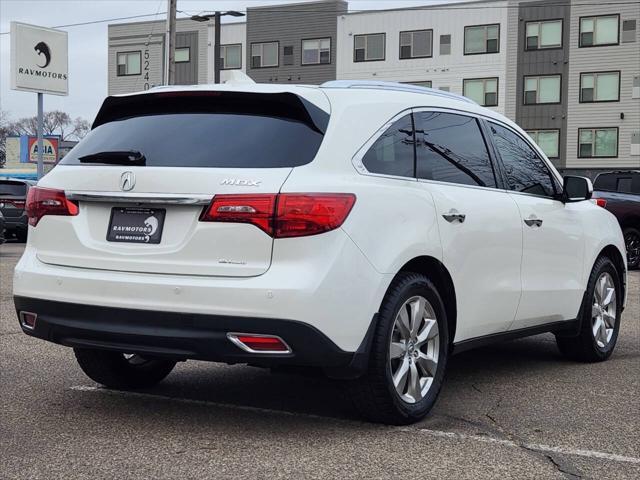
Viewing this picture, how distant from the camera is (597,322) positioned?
6.94m

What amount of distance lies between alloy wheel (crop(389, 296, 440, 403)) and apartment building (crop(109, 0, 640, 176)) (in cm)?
4104

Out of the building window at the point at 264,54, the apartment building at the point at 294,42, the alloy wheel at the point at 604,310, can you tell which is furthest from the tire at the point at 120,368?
the building window at the point at 264,54

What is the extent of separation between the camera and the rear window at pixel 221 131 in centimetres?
442

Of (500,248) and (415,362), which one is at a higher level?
(500,248)

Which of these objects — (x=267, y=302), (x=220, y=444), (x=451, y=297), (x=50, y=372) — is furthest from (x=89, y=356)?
(x=451, y=297)

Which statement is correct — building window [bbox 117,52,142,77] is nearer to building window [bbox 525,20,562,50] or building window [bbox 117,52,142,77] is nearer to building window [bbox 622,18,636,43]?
building window [bbox 525,20,562,50]

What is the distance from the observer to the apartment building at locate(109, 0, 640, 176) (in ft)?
144

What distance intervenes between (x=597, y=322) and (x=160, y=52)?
50.4 meters

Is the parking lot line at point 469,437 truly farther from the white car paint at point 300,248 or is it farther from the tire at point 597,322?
the tire at point 597,322

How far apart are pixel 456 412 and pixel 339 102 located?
1.84 meters

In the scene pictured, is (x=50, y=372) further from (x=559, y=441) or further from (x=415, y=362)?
(x=559, y=441)

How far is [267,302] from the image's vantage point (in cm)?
416

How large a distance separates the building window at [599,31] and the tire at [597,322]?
3977 centimetres

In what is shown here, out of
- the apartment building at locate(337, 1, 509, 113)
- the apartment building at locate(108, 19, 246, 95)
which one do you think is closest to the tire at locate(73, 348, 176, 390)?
the apartment building at locate(337, 1, 509, 113)
